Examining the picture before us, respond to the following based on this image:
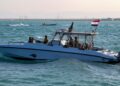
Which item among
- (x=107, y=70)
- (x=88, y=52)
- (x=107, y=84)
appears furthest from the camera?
(x=88, y=52)

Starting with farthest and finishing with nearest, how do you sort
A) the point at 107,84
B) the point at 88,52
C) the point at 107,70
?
the point at 88,52 < the point at 107,70 < the point at 107,84

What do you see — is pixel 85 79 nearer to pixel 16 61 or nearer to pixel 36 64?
pixel 36 64

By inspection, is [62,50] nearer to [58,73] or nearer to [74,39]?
[74,39]

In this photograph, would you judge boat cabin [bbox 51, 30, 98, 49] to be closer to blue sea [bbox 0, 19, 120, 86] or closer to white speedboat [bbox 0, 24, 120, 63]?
white speedboat [bbox 0, 24, 120, 63]

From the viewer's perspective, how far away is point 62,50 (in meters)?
30.1

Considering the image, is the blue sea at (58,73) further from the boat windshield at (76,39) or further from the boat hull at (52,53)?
the boat windshield at (76,39)

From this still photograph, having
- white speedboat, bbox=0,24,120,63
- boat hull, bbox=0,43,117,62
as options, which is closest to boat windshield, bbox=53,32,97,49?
white speedboat, bbox=0,24,120,63

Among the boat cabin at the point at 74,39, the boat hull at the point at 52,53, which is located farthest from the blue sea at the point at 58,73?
the boat cabin at the point at 74,39

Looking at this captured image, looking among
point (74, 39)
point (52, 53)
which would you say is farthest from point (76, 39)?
point (52, 53)

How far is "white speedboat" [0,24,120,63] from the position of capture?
30.2m

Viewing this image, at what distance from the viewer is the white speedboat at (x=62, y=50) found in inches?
1189

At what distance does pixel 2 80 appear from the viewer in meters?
23.6

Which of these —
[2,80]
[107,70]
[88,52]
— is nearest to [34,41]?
[88,52]

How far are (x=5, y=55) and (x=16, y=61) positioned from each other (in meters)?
1.04
